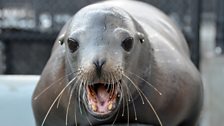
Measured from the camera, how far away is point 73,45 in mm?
2312

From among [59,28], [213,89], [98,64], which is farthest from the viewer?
[59,28]

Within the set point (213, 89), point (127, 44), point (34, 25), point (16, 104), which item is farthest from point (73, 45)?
point (34, 25)

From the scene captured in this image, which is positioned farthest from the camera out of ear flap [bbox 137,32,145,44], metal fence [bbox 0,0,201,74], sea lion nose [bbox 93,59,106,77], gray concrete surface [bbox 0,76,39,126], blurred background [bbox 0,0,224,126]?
metal fence [bbox 0,0,201,74]

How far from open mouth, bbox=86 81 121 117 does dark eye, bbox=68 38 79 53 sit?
158 mm

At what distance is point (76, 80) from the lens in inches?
91.5

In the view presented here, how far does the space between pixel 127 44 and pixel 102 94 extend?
207 millimetres

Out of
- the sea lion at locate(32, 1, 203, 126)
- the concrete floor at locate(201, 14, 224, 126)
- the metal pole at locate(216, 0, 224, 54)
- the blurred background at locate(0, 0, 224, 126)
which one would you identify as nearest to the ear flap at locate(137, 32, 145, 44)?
the sea lion at locate(32, 1, 203, 126)

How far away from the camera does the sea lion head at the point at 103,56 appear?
2167 mm

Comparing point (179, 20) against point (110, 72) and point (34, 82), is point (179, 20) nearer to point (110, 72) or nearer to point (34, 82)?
point (34, 82)

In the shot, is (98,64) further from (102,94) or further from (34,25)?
(34,25)

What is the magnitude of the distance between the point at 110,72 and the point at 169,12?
2.77 metres

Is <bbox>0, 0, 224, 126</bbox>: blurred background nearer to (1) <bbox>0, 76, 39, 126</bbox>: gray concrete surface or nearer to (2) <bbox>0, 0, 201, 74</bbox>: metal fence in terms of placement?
(2) <bbox>0, 0, 201, 74</bbox>: metal fence

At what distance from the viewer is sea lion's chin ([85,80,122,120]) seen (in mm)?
2193

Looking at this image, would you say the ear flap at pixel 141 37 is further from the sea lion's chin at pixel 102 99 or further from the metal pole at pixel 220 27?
the metal pole at pixel 220 27
